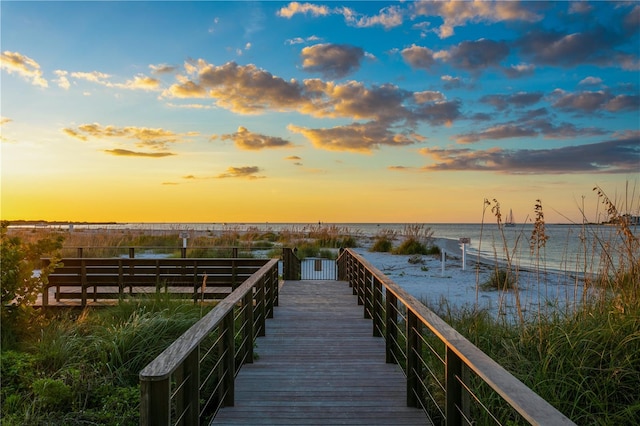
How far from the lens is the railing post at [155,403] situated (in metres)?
1.75

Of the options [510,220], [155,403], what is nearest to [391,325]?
[510,220]

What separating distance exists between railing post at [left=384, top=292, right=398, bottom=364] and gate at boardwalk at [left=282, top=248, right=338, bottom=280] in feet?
23.6

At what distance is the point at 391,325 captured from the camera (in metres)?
4.48

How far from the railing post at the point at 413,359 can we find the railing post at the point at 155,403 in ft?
6.83

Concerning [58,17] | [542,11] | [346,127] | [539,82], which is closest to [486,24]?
[542,11]

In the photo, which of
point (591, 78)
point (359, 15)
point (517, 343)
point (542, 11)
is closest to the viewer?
point (517, 343)

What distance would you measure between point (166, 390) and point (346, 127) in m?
13.3

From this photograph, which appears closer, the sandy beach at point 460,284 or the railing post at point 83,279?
the sandy beach at point 460,284

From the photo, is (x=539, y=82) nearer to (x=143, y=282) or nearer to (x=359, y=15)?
(x=359, y=15)

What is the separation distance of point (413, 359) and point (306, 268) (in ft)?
41.4

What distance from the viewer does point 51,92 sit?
9.76 m

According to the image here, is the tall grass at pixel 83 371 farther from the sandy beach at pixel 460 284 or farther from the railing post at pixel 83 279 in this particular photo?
the sandy beach at pixel 460 284

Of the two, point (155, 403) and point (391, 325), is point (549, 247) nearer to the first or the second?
point (391, 325)

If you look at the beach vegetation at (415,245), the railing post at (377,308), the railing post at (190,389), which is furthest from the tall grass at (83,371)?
the beach vegetation at (415,245)
